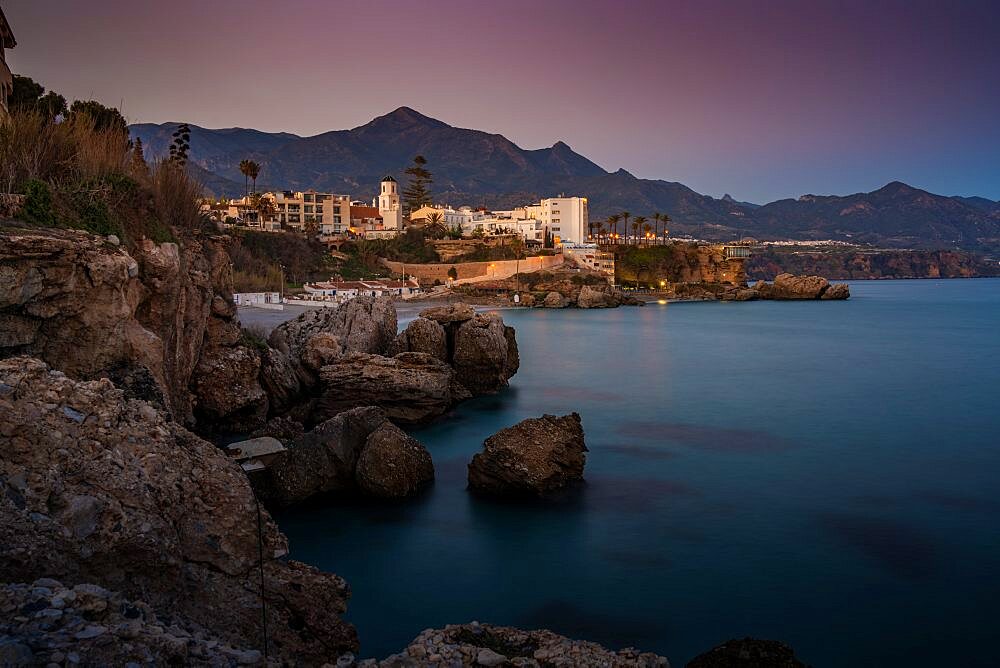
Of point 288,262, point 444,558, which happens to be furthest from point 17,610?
point 288,262

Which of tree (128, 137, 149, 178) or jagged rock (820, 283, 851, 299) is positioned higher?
tree (128, 137, 149, 178)

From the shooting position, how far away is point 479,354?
24.5 meters

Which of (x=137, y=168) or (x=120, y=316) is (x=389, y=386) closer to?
(x=137, y=168)

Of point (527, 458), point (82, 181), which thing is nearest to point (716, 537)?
point (527, 458)

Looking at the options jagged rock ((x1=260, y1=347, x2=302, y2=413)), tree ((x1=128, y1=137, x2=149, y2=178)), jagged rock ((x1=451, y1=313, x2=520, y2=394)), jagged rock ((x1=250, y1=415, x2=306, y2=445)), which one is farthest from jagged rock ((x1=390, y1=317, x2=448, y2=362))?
tree ((x1=128, y1=137, x2=149, y2=178))

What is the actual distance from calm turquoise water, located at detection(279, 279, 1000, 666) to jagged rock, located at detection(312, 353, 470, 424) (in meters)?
0.79

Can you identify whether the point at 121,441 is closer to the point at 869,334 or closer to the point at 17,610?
the point at 17,610

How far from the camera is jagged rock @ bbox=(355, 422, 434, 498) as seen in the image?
13.2m

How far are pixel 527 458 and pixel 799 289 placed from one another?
95880 mm

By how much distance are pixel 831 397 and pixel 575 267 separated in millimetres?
71990

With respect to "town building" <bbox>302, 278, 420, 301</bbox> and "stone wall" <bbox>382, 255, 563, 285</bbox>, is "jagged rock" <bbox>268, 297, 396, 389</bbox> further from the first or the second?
"stone wall" <bbox>382, 255, 563, 285</bbox>

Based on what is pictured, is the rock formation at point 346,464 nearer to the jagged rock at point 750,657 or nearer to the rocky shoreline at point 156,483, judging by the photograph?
the rocky shoreline at point 156,483

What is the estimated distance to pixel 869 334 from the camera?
5569 centimetres

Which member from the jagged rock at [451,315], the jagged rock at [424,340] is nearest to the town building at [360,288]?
the jagged rock at [451,315]
